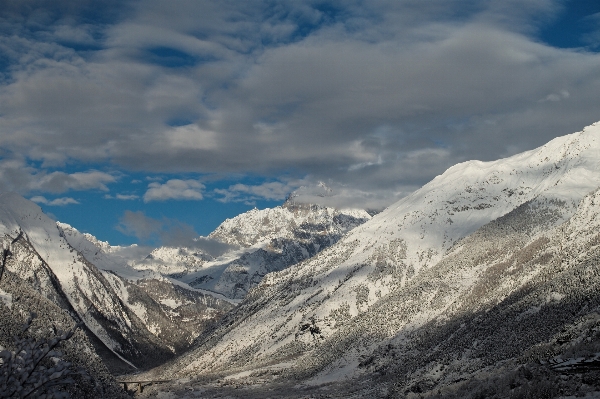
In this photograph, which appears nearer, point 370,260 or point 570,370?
point 570,370

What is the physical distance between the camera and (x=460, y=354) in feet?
252

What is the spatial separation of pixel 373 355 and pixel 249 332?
270 ft

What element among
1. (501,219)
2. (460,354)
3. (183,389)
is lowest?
(460,354)

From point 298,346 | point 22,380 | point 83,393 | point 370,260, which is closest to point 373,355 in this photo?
point 298,346

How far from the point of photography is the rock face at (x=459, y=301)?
64.1 meters

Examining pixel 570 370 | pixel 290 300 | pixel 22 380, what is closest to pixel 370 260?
pixel 290 300

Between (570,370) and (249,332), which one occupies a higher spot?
(249,332)

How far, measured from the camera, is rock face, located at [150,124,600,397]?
64.1 m

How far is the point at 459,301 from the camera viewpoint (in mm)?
119312

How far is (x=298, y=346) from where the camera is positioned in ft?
506

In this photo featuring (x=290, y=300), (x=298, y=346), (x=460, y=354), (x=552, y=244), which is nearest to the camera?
(x=460, y=354)

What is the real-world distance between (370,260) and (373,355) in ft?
230

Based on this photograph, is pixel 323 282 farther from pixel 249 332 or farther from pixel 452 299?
pixel 452 299

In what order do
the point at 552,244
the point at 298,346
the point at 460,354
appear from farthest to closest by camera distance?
the point at 298,346 → the point at 552,244 → the point at 460,354
